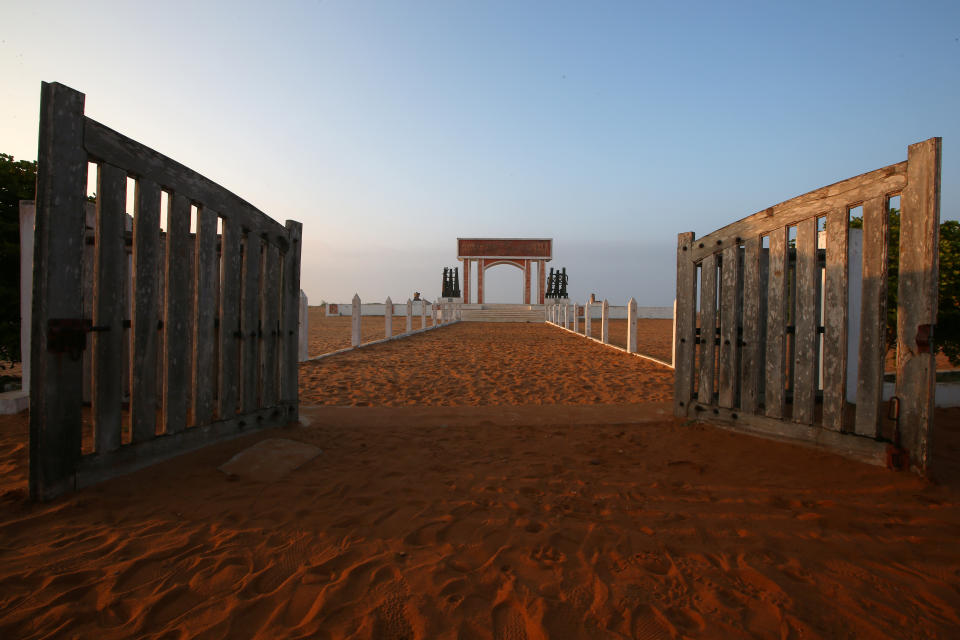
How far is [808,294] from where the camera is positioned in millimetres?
3629

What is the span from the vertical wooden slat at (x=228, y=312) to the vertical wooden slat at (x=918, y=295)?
4599 mm

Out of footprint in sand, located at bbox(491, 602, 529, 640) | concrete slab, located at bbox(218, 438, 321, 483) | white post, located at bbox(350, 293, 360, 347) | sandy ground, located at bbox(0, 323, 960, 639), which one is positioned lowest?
footprint in sand, located at bbox(491, 602, 529, 640)

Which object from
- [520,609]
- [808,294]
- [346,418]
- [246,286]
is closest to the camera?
[520,609]

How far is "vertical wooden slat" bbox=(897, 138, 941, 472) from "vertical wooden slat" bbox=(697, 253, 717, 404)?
1527 mm

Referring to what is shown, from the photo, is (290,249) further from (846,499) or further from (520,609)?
(846,499)

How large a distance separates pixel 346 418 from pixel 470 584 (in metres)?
3.21

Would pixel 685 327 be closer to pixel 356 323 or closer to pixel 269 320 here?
pixel 269 320

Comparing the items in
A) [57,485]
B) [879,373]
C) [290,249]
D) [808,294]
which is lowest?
[57,485]

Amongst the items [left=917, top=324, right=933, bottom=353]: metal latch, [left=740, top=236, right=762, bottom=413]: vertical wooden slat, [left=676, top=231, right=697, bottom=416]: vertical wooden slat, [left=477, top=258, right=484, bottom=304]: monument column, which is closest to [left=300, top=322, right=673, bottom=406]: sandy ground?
[left=676, top=231, right=697, bottom=416]: vertical wooden slat

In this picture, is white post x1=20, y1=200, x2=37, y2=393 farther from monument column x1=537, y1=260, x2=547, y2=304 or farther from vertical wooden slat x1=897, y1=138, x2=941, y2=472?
monument column x1=537, y1=260, x2=547, y2=304

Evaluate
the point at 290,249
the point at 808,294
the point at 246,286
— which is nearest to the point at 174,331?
the point at 246,286

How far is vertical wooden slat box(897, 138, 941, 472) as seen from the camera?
286 cm

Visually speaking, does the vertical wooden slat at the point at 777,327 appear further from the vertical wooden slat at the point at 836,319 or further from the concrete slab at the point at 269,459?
→ the concrete slab at the point at 269,459

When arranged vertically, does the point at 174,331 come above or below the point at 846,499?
above
